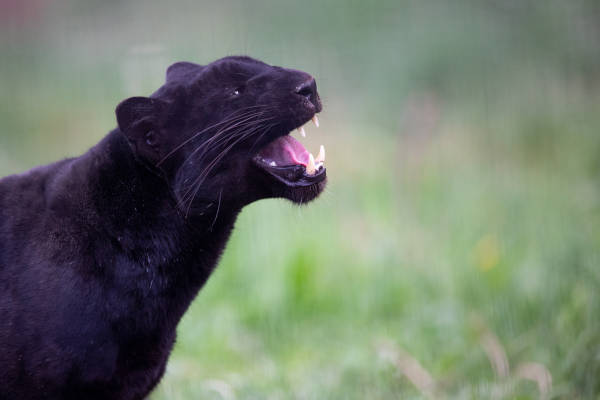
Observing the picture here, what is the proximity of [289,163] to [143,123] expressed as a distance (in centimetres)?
65

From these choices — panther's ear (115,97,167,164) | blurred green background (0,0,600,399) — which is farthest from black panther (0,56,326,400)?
blurred green background (0,0,600,399)

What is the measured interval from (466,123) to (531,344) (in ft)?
13.1

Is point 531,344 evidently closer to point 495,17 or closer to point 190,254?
point 190,254

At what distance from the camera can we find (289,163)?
293cm

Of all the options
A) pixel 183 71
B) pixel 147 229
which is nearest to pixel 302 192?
pixel 147 229

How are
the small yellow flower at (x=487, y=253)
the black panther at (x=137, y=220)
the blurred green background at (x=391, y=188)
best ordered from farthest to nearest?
the small yellow flower at (x=487, y=253)
the blurred green background at (x=391, y=188)
the black panther at (x=137, y=220)

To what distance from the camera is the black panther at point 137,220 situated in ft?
8.34

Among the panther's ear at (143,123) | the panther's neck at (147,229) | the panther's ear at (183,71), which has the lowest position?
the panther's neck at (147,229)

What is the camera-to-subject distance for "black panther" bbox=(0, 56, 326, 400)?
8.34ft

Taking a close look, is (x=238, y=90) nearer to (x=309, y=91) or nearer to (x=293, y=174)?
(x=309, y=91)

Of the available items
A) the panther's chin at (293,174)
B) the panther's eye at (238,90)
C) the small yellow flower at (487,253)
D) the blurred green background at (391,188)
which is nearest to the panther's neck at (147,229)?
the panther's chin at (293,174)

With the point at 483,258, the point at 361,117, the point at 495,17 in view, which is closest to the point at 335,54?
the point at 361,117

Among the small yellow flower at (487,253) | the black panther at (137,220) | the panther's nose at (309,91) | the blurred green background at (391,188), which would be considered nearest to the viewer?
the black panther at (137,220)

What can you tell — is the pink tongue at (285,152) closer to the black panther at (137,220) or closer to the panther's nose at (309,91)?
the black panther at (137,220)
